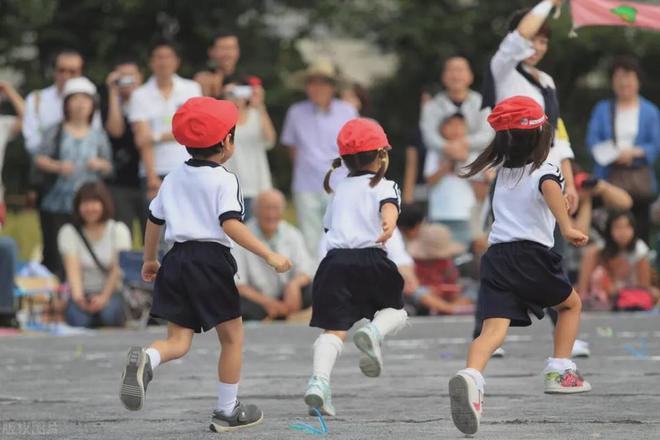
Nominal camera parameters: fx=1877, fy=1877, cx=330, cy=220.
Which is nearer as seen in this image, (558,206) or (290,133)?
(558,206)

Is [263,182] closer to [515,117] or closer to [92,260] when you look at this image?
[92,260]

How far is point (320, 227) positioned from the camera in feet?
52.8

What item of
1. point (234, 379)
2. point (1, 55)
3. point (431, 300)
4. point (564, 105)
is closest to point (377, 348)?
point (234, 379)

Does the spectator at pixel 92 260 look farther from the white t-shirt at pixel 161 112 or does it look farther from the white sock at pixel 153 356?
the white sock at pixel 153 356

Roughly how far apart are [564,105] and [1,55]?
8411 millimetres

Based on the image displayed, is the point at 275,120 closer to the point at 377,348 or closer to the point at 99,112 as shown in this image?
the point at 99,112

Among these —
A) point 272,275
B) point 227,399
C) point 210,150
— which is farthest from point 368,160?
point 272,275

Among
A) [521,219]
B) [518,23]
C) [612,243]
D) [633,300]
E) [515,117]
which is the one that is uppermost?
[518,23]

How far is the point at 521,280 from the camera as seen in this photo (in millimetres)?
8781

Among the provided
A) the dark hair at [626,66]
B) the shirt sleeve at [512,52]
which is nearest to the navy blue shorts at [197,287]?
the shirt sleeve at [512,52]

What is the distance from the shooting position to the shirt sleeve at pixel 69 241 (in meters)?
14.7

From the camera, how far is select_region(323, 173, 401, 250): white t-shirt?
9250 millimetres

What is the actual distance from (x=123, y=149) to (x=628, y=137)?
4.23 meters

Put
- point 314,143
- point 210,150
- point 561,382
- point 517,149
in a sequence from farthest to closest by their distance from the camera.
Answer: point 314,143, point 561,382, point 517,149, point 210,150
